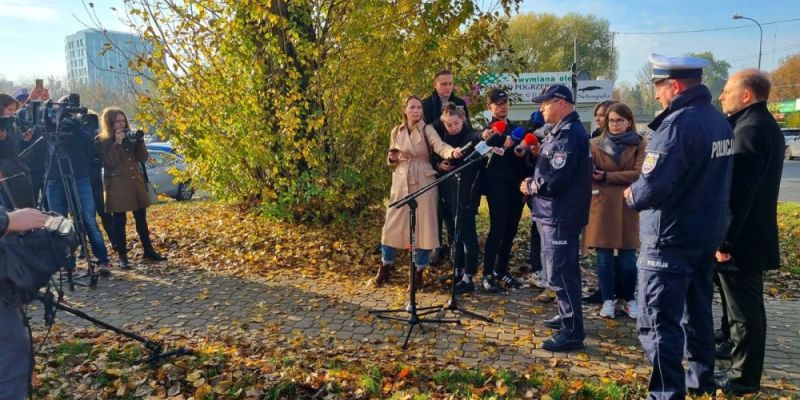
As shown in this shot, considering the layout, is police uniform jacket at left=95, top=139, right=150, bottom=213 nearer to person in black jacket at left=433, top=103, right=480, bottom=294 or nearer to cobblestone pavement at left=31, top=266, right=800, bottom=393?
cobblestone pavement at left=31, top=266, right=800, bottom=393

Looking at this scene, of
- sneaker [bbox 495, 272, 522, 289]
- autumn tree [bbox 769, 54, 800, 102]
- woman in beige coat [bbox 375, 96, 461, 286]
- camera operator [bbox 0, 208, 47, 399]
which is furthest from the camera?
autumn tree [bbox 769, 54, 800, 102]

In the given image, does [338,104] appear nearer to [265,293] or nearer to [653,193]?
[265,293]

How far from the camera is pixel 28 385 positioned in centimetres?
281

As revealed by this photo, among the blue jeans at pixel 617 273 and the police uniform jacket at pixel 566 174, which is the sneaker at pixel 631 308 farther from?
the police uniform jacket at pixel 566 174

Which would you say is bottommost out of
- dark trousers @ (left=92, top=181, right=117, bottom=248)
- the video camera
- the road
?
the road

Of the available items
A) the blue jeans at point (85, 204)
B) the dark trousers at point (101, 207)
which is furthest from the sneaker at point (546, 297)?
the dark trousers at point (101, 207)

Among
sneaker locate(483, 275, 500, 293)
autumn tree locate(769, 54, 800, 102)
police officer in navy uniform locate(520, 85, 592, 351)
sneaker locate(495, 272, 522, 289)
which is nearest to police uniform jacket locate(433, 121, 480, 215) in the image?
sneaker locate(483, 275, 500, 293)

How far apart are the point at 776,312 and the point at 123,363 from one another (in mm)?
6085

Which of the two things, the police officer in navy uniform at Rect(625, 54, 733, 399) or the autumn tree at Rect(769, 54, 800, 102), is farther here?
the autumn tree at Rect(769, 54, 800, 102)

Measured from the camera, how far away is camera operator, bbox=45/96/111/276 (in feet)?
21.0

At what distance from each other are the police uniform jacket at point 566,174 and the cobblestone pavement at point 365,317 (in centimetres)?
111

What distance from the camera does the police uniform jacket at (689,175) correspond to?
3.13 meters

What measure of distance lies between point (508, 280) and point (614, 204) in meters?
1.60

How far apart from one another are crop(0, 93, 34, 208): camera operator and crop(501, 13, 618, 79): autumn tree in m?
48.3
